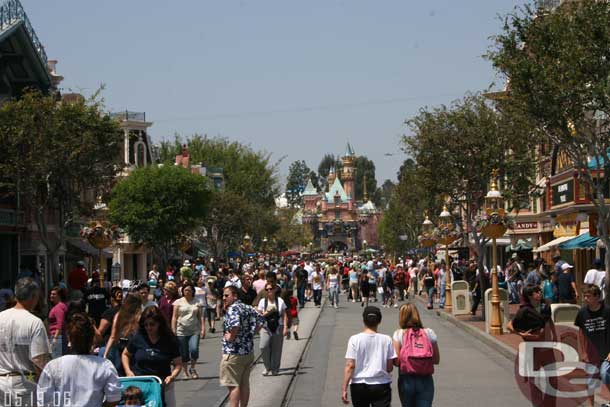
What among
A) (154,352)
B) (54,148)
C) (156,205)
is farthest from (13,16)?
(154,352)

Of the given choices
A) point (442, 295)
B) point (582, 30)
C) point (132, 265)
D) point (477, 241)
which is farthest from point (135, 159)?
point (582, 30)

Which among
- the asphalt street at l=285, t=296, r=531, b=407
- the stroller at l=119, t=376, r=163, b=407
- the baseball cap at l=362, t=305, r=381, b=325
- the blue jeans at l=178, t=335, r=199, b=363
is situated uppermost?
the baseball cap at l=362, t=305, r=381, b=325

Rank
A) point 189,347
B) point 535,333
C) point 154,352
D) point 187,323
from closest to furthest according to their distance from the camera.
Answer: point 154,352
point 535,333
point 187,323
point 189,347

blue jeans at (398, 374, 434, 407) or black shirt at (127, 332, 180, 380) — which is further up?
black shirt at (127, 332, 180, 380)

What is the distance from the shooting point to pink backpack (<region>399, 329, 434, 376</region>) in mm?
9586

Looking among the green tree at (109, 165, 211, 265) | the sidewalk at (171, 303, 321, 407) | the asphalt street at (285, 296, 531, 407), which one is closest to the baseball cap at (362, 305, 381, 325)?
the asphalt street at (285, 296, 531, 407)

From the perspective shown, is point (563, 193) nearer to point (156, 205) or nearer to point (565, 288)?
point (565, 288)

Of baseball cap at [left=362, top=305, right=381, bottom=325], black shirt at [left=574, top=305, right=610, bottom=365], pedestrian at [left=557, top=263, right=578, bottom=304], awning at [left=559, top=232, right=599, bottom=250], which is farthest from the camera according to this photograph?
awning at [left=559, top=232, right=599, bottom=250]

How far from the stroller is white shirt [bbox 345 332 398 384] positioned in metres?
1.83

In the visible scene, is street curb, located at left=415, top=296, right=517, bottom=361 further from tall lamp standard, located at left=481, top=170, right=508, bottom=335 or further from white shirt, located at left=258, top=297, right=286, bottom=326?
white shirt, located at left=258, top=297, right=286, bottom=326

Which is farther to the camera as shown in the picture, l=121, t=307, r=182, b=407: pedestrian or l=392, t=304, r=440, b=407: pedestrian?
l=121, t=307, r=182, b=407: pedestrian

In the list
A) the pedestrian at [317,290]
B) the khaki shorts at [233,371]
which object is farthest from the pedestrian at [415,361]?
the pedestrian at [317,290]

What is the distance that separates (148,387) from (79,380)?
1.39 meters

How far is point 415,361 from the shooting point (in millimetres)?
9594
